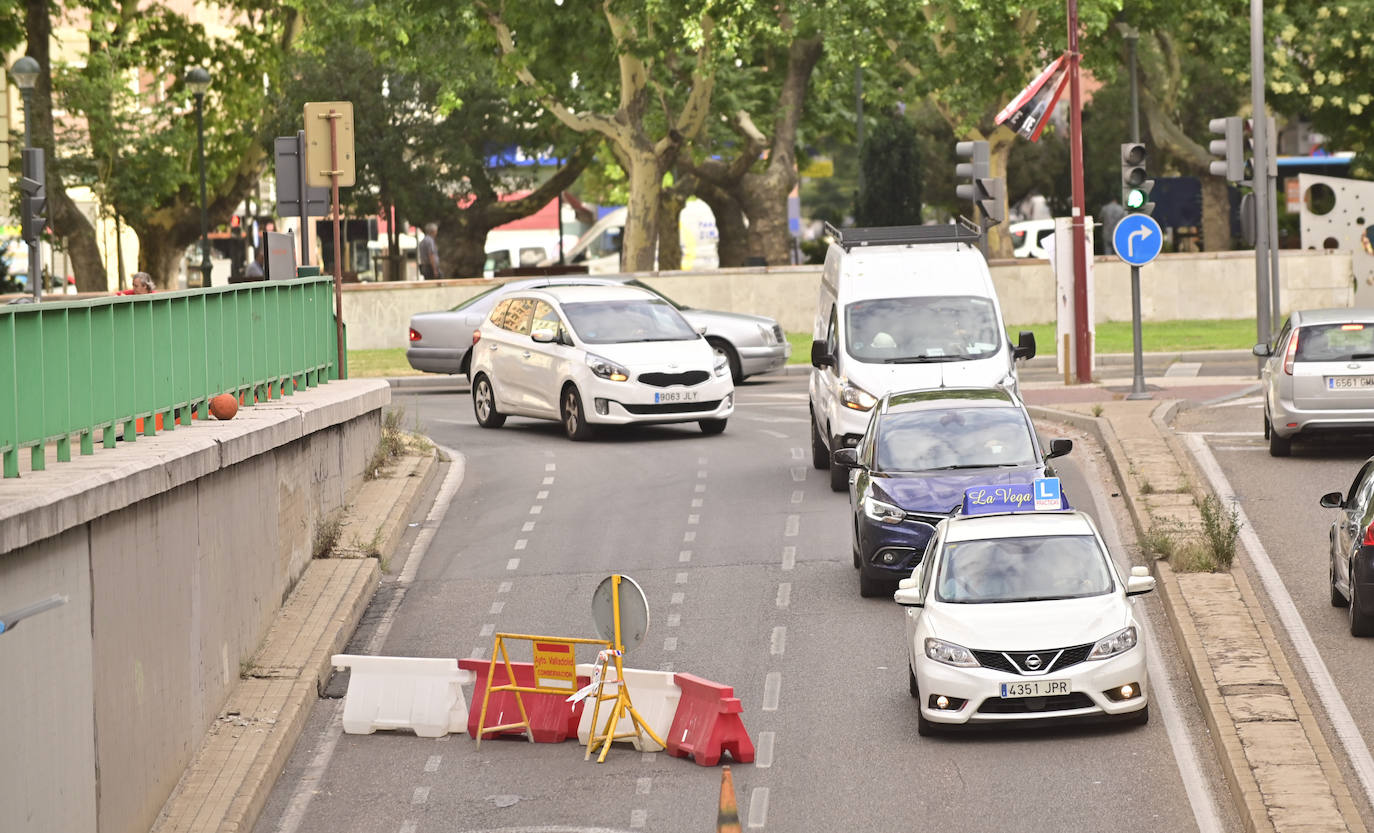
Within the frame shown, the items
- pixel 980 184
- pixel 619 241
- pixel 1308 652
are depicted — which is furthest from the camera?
pixel 619 241

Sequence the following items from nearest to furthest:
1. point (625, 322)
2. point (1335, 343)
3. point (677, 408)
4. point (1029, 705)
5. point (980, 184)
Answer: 1. point (1029, 705)
2. point (1335, 343)
3. point (677, 408)
4. point (625, 322)
5. point (980, 184)

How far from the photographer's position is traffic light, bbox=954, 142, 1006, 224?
1153 inches

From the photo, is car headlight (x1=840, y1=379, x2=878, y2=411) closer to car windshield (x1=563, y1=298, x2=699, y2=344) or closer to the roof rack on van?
the roof rack on van

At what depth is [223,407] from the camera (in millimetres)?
14703

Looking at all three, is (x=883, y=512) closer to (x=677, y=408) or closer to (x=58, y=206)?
(x=677, y=408)

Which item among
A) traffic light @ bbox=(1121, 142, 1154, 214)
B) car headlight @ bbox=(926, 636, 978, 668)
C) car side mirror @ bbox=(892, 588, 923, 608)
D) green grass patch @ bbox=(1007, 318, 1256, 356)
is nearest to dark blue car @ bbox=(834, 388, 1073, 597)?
car side mirror @ bbox=(892, 588, 923, 608)

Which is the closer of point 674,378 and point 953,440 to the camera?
point 953,440

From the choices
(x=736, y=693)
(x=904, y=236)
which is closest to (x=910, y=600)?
(x=736, y=693)

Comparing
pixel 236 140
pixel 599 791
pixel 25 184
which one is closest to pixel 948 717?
pixel 599 791

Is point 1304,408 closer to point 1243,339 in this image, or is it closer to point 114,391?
point 114,391

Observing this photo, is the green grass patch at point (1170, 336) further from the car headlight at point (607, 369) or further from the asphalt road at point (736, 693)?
the asphalt road at point (736, 693)

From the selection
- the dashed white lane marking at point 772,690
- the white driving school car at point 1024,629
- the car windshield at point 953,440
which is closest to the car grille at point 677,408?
the car windshield at point 953,440

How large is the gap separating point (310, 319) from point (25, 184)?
15173 millimetres

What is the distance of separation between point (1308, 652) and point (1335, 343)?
829 centimetres
